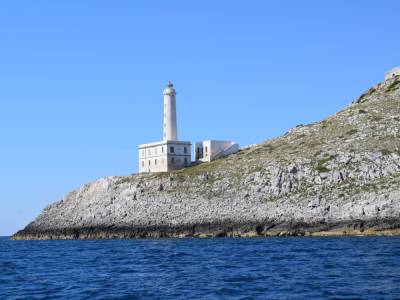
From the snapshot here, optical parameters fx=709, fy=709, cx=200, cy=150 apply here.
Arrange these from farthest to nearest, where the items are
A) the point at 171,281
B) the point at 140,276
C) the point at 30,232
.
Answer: the point at 30,232
the point at 140,276
the point at 171,281

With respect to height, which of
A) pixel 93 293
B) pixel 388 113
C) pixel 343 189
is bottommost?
pixel 93 293

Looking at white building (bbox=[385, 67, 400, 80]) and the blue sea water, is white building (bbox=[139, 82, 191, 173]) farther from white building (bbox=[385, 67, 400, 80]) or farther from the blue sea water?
the blue sea water

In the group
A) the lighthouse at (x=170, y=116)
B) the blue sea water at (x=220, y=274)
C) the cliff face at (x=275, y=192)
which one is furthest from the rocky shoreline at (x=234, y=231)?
the lighthouse at (x=170, y=116)

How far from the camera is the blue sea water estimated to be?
33688 millimetres

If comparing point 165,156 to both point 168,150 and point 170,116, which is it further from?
point 170,116

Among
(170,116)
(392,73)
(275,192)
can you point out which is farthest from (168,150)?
(392,73)

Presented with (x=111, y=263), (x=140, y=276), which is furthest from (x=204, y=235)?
(x=140, y=276)

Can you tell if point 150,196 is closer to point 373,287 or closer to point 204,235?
point 204,235

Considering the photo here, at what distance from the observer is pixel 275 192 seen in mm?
91312

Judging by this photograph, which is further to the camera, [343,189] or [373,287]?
Answer: [343,189]

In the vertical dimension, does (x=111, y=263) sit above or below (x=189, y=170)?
below

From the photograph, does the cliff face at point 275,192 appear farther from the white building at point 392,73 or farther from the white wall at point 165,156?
the white wall at point 165,156

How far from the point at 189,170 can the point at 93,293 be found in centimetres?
7395

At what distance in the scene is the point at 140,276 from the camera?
42.6 m
